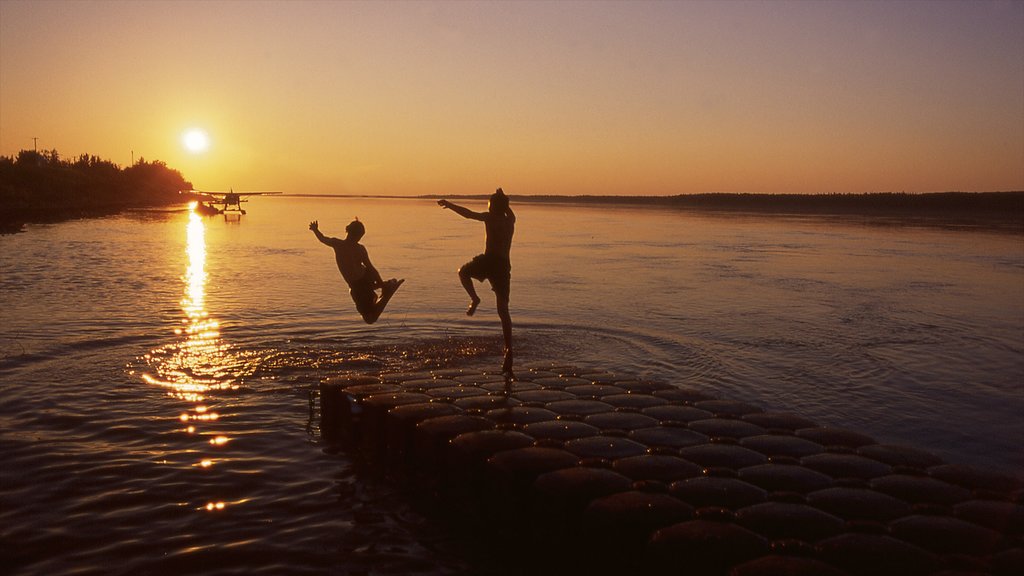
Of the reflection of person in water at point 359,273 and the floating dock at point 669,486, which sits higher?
the reflection of person in water at point 359,273

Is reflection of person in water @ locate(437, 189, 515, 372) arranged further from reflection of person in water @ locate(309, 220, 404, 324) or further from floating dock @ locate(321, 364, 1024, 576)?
floating dock @ locate(321, 364, 1024, 576)

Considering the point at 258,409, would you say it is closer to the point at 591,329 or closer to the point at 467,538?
the point at 467,538

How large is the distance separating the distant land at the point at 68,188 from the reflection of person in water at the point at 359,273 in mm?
45968

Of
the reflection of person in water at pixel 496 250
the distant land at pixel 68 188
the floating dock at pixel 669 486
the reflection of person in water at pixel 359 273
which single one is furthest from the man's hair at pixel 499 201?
the distant land at pixel 68 188

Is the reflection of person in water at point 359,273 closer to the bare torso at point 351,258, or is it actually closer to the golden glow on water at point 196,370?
the bare torso at point 351,258

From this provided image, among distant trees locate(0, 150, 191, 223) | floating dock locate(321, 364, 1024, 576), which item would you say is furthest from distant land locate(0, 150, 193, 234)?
floating dock locate(321, 364, 1024, 576)

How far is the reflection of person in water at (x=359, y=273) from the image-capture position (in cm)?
1300

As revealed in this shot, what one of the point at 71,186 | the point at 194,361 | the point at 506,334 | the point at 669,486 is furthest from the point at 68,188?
the point at 669,486

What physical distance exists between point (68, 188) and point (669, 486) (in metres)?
112

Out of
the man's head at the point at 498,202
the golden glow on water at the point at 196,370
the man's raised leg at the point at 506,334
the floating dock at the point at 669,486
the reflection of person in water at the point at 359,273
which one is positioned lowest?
the golden glow on water at the point at 196,370

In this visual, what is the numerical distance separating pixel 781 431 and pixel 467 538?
350cm

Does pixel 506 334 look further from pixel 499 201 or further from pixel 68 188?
pixel 68 188

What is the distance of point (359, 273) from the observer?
1324 cm

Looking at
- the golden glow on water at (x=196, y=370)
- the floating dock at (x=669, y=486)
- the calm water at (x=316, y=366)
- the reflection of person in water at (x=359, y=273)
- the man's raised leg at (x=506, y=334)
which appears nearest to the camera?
the floating dock at (x=669, y=486)
